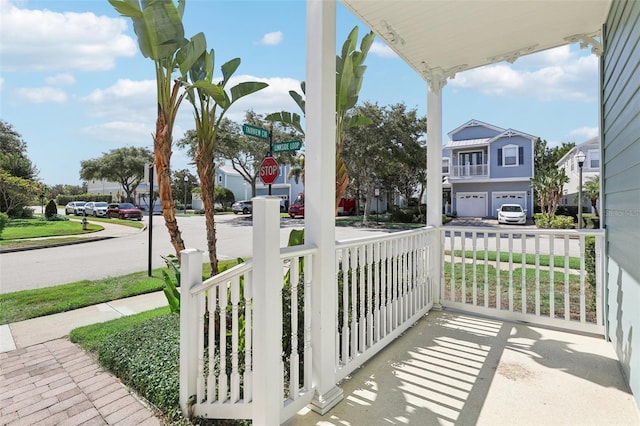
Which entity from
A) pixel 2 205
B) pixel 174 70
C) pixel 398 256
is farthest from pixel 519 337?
pixel 2 205

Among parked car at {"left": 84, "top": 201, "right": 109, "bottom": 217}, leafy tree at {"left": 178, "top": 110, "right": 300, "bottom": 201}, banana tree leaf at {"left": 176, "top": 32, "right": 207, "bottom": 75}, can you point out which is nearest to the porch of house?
banana tree leaf at {"left": 176, "top": 32, "right": 207, "bottom": 75}

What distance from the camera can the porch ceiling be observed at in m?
2.78

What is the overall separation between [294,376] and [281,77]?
3.95 meters

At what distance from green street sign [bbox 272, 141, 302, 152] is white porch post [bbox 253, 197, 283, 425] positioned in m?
1.84

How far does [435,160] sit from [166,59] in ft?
10.2

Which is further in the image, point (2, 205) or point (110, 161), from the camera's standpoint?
point (110, 161)

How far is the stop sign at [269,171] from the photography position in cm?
322

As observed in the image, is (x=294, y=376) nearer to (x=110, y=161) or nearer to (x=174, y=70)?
(x=174, y=70)

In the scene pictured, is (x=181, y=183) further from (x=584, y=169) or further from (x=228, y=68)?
(x=584, y=169)

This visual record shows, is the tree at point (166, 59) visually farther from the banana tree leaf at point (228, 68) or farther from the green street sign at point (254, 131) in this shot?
the green street sign at point (254, 131)

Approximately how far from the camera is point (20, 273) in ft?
21.7

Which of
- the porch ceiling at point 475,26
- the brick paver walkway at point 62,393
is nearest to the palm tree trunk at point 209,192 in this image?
the brick paver walkway at point 62,393

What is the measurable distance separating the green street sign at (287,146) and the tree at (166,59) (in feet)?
3.35

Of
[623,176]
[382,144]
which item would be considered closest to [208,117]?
[623,176]
